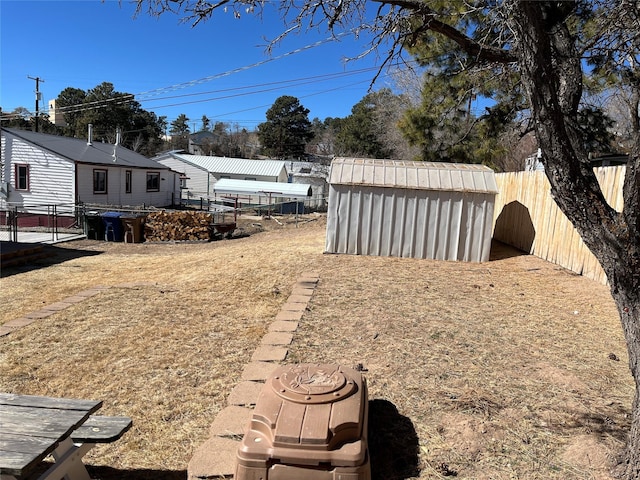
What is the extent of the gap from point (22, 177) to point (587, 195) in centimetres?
2521

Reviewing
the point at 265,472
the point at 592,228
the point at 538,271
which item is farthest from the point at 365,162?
the point at 265,472

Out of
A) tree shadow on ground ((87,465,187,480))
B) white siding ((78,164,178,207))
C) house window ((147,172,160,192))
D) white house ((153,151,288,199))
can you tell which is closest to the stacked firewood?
white siding ((78,164,178,207))

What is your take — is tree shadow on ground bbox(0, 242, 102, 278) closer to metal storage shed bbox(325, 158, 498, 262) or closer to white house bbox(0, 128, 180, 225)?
metal storage shed bbox(325, 158, 498, 262)

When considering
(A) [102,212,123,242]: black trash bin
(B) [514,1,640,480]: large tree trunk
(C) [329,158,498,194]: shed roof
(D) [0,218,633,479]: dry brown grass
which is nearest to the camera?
(B) [514,1,640,480]: large tree trunk

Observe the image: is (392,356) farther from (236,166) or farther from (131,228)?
(236,166)

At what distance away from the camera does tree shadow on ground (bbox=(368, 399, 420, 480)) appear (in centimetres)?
276

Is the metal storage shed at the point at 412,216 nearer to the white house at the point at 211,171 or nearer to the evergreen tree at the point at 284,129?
the white house at the point at 211,171

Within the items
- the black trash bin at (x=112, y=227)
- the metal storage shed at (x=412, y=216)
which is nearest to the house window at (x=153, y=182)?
the black trash bin at (x=112, y=227)

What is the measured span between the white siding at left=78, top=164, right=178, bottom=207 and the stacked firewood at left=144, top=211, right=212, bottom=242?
698 centimetres

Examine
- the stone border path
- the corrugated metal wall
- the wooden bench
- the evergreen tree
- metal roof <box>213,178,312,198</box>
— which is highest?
the evergreen tree

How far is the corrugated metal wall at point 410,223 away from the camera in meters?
10.1

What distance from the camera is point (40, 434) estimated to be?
2.28m

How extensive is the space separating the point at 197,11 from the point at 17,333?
4.21 m

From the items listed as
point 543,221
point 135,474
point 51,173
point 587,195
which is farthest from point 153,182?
point 587,195
